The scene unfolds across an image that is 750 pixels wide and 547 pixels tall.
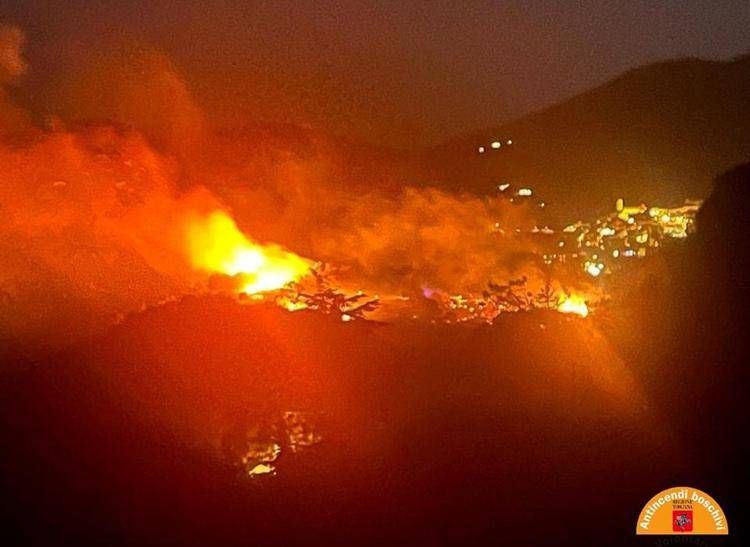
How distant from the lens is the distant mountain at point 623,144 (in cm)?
1958

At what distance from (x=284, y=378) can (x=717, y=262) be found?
14.5ft

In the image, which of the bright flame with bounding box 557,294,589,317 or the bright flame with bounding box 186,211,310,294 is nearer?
the bright flame with bounding box 557,294,589,317

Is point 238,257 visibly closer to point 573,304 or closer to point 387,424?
point 573,304

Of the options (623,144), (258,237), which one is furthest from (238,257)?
(623,144)

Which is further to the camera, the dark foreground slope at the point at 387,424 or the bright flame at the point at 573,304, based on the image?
the bright flame at the point at 573,304

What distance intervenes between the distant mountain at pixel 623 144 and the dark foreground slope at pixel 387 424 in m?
10.7

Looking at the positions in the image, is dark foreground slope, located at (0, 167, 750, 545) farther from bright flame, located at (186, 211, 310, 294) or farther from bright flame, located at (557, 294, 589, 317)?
bright flame, located at (186, 211, 310, 294)

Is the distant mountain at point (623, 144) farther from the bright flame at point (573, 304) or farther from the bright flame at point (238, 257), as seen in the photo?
the bright flame at point (238, 257)

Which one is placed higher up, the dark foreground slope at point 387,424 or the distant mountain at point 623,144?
the distant mountain at point 623,144

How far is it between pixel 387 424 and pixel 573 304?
632cm

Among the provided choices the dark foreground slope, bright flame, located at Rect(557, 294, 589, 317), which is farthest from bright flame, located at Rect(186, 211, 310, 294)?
bright flame, located at Rect(557, 294, 589, 317)

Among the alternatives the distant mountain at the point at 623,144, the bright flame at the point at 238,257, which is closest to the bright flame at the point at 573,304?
the bright flame at the point at 238,257

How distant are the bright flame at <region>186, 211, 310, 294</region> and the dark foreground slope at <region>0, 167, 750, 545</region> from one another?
138 inches

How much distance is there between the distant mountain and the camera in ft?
64.2
